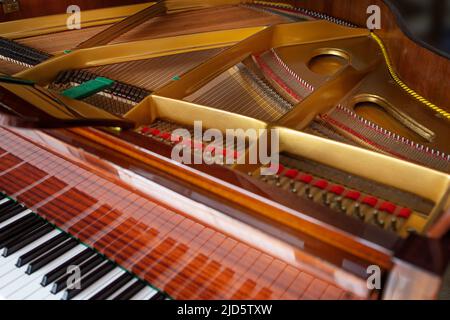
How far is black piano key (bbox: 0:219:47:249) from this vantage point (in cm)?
192

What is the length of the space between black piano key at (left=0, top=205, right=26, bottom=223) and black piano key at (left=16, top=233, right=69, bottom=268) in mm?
249

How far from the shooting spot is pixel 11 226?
6.51 feet

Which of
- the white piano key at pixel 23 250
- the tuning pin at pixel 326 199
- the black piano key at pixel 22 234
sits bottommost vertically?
the white piano key at pixel 23 250

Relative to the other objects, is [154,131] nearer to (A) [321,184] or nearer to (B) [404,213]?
(A) [321,184]

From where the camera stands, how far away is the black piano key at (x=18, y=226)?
196 cm

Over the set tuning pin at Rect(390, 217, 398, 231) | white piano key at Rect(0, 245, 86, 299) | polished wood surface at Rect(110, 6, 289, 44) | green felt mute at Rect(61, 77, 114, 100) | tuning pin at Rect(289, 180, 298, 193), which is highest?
polished wood surface at Rect(110, 6, 289, 44)

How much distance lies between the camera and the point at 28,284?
177 cm

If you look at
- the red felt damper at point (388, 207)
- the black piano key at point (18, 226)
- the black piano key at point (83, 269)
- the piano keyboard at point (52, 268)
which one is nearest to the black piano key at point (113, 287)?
the piano keyboard at point (52, 268)

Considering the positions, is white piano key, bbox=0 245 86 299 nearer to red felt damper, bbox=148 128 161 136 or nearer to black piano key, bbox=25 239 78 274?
black piano key, bbox=25 239 78 274

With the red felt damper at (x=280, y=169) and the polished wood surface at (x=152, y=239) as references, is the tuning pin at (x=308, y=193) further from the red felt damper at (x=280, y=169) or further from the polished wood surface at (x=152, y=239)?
the polished wood surface at (x=152, y=239)

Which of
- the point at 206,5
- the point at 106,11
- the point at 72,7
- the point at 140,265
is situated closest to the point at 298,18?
the point at 206,5

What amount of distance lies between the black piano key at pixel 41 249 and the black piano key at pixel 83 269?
0.18m

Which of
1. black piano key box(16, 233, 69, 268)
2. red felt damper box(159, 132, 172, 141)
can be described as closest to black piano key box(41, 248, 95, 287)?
black piano key box(16, 233, 69, 268)

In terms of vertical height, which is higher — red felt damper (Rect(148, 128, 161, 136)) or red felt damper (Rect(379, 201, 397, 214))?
red felt damper (Rect(148, 128, 161, 136))
